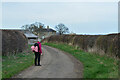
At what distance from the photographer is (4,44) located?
1489 cm

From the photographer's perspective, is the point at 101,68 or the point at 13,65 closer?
the point at 101,68

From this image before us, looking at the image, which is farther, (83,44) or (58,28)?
(58,28)

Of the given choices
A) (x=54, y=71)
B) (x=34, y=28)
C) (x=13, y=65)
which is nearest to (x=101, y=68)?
(x=54, y=71)

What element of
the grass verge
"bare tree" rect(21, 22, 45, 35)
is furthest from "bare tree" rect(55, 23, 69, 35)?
the grass verge

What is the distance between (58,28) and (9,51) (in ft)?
270

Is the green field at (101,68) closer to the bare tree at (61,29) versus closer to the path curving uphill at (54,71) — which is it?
the path curving uphill at (54,71)

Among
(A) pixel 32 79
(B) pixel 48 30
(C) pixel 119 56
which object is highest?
(B) pixel 48 30

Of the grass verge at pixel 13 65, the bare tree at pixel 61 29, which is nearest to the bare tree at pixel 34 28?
the bare tree at pixel 61 29

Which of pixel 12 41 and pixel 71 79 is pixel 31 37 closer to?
pixel 12 41

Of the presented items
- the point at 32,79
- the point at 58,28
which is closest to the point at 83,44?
the point at 32,79

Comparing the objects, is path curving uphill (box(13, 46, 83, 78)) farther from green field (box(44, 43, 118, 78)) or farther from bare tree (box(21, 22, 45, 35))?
bare tree (box(21, 22, 45, 35))

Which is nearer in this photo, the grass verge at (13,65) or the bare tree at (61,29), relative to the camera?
the grass verge at (13,65)

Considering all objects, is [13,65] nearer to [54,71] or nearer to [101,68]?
[54,71]

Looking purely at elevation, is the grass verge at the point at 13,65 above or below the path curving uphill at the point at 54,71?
above
